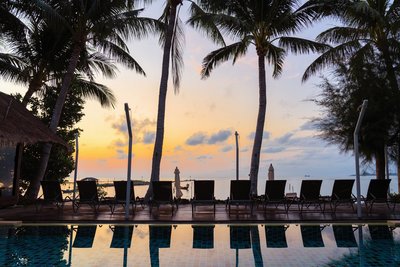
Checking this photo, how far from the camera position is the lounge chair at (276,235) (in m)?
7.33

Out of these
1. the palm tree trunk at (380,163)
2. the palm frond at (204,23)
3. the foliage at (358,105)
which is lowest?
the palm tree trunk at (380,163)

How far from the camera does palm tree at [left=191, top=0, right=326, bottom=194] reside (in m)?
14.1

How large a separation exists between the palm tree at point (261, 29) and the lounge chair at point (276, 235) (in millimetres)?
5115

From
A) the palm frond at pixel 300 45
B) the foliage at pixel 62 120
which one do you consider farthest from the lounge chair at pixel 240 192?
the foliage at pixel 62 120

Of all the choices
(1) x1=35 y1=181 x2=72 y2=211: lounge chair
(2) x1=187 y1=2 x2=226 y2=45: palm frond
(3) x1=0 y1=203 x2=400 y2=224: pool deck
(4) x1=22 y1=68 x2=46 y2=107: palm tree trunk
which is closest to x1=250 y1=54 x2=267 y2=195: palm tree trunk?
(2) x1=187 y1=2 x2=226 y2=45: palm frond

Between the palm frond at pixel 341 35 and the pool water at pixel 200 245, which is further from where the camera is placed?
the palm frond at pixel 341 35

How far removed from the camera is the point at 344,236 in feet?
26.1

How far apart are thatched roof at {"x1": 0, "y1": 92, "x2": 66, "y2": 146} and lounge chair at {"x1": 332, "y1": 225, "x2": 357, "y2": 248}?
793cm

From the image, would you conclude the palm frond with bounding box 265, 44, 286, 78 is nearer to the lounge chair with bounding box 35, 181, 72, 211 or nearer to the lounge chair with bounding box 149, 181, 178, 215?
the lounge chair with bounding box 149, 181, 178, 215

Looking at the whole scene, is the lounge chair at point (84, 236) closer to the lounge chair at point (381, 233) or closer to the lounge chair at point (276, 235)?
the lounge chair at point (276, 235)

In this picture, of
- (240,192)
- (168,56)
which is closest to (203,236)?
(240,192)

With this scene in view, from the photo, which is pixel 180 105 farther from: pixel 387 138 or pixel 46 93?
pixel 387 138

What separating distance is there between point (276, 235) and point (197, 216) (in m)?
2.34

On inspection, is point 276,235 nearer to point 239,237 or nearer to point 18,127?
point 239,237
